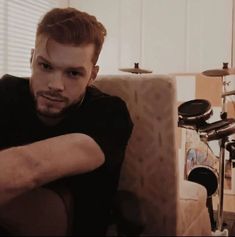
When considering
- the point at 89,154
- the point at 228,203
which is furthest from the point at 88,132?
the point at 228,203

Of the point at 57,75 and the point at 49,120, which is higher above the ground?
the point at 57,75

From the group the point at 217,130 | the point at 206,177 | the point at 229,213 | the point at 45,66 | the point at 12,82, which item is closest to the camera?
the point at 45,66

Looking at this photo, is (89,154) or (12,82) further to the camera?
(12,82)

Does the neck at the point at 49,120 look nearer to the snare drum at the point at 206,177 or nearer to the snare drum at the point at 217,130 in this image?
the snare drum at the point at 217,130

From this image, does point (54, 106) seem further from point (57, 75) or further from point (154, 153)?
point (154, 153)

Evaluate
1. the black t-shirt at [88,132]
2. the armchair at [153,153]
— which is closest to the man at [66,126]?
the black t-shirt at [88,132]

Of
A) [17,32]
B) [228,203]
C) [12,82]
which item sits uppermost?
[17,32]

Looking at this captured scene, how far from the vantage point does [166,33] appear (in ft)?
12.8

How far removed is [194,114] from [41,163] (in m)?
1.60

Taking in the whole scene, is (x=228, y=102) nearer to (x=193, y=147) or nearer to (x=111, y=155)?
(x=193, y=147)

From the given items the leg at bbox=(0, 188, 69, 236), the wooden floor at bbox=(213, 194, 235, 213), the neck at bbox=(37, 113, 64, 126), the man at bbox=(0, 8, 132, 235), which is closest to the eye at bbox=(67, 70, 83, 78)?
the man at bbox=(0, 8, 132, 235)

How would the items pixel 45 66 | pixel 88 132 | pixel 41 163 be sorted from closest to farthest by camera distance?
pixel 41 163 → pixel 88 132 → pixel 45 66

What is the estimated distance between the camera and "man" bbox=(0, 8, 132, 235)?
2.78 ft

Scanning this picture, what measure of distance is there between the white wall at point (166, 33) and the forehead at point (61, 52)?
2.85m
